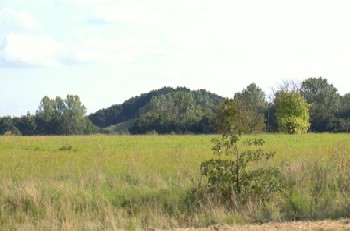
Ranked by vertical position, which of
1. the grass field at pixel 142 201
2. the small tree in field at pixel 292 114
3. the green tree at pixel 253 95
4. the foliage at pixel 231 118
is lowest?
the grass field at pixel 142 201

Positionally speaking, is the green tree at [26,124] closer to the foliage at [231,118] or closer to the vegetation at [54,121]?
the vegetation at [54,121]

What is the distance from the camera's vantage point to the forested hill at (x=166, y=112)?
7694 cm

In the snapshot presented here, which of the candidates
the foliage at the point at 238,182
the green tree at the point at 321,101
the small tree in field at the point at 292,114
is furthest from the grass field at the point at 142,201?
the green tree at the point at 321,101

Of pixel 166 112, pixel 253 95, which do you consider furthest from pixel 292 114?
pixel 253 95

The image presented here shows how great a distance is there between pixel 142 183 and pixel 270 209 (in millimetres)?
3816

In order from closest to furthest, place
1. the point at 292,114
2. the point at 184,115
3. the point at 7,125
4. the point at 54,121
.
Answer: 1. the point at 292,114
2. the point at 184,115
3. the point at 7,125
4. the point at 54,121

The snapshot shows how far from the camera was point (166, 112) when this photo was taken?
8719 centimetres

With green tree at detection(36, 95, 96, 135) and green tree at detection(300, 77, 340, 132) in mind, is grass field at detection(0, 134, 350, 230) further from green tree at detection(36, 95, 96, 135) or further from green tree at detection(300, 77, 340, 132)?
green tree at detection(36, 95, 96, 135)

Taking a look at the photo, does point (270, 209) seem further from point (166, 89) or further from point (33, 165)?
point (166, 89)

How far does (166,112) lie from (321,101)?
22227 mm

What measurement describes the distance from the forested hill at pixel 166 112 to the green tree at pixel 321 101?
499 inches

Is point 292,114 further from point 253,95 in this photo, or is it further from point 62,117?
point 62,117

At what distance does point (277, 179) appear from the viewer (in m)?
13.7

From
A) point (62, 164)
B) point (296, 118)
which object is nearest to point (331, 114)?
point (296, 118)
